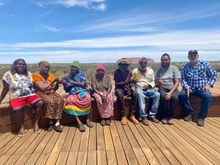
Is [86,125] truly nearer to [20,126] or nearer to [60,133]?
[60,133]

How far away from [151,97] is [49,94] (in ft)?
6.52

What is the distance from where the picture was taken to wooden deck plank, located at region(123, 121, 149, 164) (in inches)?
138

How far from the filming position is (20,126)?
4.86 metres

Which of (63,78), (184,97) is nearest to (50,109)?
(63,78)

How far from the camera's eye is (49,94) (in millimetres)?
5234

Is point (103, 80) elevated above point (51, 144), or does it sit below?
above

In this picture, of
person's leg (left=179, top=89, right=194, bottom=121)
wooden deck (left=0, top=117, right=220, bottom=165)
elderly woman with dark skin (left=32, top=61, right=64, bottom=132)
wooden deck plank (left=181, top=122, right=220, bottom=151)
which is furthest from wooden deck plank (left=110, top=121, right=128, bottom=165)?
person's leg (left=179, top=89, right=194, bottom=121)

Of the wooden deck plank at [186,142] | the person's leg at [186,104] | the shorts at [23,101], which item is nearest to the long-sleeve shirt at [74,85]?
the shorts at [23,101]

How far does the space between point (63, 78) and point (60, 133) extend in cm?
114

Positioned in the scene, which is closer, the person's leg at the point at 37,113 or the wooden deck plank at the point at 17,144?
the wooden deck plank at the point at 17,144

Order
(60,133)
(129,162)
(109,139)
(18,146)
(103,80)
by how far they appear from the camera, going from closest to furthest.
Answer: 1. (129,162)
2. (18,146)
3. (109,139)
4. (60,133)
5. (103,80)

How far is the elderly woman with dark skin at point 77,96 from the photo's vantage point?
520 cm

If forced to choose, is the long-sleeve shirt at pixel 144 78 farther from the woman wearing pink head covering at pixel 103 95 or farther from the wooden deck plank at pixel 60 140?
the wooden deck plank at pixel 60 140

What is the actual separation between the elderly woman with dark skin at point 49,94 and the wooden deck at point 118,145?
0.28 meters
